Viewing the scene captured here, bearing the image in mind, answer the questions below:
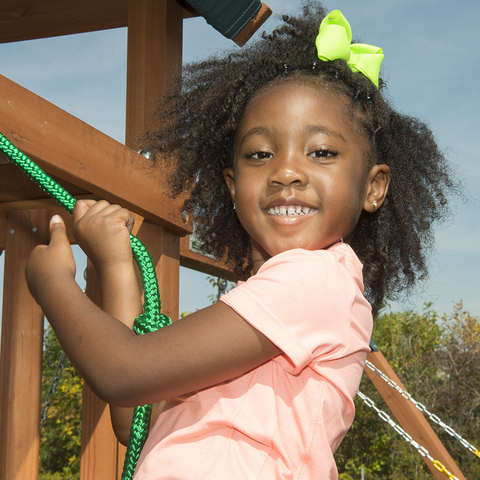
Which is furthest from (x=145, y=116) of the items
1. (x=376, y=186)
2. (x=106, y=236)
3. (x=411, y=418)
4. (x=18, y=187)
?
(x=411, y=418)

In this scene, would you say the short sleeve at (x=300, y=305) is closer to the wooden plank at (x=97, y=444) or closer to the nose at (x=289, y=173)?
the nose at (x=289, y=173)

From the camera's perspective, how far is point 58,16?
10.5ft

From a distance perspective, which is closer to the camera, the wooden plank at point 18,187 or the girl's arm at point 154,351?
the girl's arm at point 154,351

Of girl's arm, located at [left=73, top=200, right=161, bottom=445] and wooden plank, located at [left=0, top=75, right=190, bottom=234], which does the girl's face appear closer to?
girl's arm, located at [left=73, top=200, right=161, bottom=445]

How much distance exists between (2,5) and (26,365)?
204cm

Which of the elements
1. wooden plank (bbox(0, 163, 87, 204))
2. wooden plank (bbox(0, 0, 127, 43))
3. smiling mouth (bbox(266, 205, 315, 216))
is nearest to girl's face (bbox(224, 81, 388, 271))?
Answer: smiling mouth (bbox(266, 205, 315, 216))

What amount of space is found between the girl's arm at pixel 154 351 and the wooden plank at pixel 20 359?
1.11 metres

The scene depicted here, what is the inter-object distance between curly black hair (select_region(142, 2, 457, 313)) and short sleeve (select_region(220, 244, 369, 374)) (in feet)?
1.83

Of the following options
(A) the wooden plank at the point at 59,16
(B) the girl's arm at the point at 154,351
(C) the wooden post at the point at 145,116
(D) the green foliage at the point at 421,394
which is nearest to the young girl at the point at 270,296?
(B) the girl's arm at the point at 154,351

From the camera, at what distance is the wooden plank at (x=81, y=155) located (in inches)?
60.3

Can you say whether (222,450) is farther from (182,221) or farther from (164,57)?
(164,57)

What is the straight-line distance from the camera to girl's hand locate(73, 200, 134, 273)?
3.87 ft

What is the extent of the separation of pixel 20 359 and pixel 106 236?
1.15 metres

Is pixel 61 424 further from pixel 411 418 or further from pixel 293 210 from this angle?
pixel 293 210
